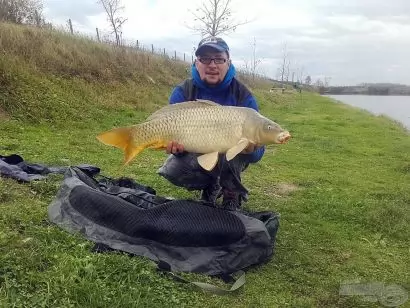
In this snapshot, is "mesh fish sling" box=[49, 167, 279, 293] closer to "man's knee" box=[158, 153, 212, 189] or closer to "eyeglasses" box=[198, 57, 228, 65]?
"man's knee" box=[158, 153, 212, 189]

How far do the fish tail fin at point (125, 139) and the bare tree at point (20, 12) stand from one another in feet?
47.2

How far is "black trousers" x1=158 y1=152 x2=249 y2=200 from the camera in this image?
363 cm

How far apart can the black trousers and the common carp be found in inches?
20.4

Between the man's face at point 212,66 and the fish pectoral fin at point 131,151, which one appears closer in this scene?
the fish pectoral fin at point 131,151

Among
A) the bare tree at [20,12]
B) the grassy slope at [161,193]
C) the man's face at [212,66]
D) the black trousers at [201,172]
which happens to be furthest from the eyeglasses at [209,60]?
the bare tree at [20,12]

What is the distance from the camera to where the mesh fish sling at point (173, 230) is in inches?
111

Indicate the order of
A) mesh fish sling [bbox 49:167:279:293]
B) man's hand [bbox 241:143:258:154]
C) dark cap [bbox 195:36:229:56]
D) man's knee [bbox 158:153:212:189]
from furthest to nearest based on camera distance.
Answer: man's knee [bbox 158:153:212:189] → dark cap [bbox 195:36:229:56] → man's hand [bbox 241:143:258:154] → mesh fish sling [bbox 49:167:279:293]

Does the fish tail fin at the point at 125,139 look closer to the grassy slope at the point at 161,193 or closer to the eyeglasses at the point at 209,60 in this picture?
the grassy slope at the point at 161,193

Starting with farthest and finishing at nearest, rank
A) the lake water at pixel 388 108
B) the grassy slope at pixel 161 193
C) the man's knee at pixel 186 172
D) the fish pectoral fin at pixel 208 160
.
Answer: the lake water at pixel 388 108 → the man's knee at pixel 186 172 → the fish pectoral fin at pixel 208 160 → the grassy slope at pixel 161 193

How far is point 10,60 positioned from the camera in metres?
9.70

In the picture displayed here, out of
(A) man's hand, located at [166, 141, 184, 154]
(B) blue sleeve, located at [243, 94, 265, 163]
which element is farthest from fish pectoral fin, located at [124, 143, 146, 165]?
(B) blue sleeve, located at [243, 94, 265, 163]

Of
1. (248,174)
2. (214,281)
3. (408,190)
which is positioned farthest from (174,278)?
(408,190)

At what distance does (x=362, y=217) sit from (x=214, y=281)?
208 centimetres

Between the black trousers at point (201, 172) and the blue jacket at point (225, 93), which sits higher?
the blue jacket at point (225, 93)
